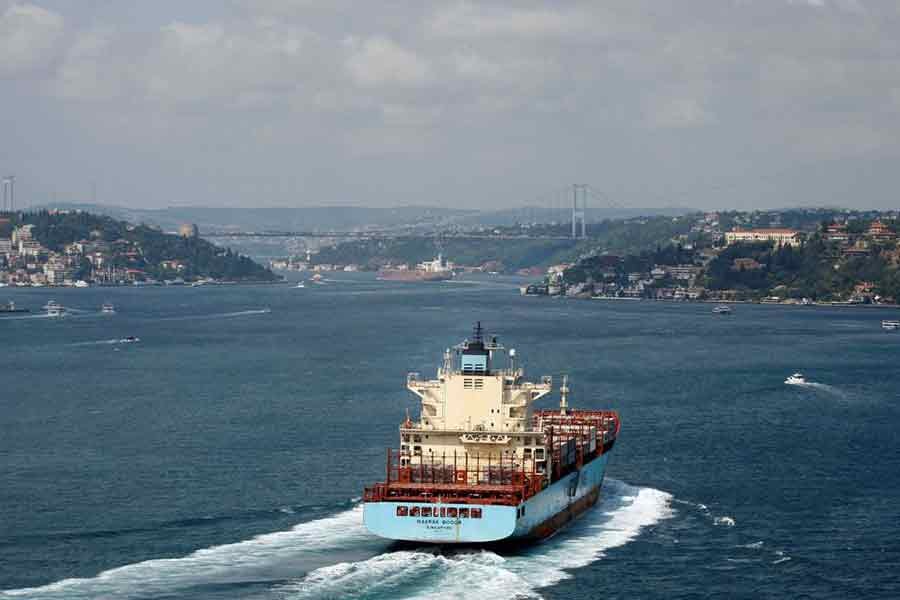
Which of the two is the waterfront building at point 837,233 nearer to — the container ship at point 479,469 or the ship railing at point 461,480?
the container ship at point 479,469

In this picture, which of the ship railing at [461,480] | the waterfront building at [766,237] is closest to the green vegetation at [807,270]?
the waterfront building at [766,237]

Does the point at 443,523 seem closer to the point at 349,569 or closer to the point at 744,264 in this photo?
the point at 349,569

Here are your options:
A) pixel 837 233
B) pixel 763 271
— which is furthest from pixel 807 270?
pixel 837 233

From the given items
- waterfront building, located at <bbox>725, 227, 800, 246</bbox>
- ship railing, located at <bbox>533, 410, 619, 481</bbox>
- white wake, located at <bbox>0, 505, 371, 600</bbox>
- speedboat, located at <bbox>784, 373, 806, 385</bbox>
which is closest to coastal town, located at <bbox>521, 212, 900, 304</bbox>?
waterfront building, located at <bbox>725, 227, 800, 246</bbox>

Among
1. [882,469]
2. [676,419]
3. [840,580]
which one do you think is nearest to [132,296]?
[676,419]

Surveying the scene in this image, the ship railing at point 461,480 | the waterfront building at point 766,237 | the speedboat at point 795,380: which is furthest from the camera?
the waterfront building at point 766,237

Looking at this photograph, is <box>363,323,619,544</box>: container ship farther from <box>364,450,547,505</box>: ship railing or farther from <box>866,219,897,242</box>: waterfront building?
<box>866,219,897,242</box>: waterfront building
